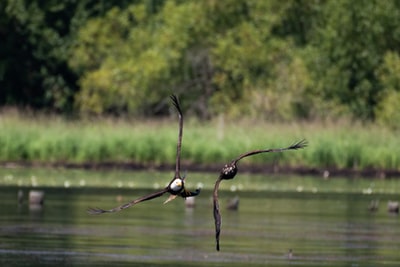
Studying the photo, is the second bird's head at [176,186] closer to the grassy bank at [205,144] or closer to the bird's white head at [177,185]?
the bird's white head at [177,185]

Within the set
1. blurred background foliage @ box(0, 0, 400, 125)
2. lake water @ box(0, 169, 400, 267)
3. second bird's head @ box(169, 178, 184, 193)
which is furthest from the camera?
blurred background foliage @ box(0, 0, 400, 125)

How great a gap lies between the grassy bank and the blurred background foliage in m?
5.98

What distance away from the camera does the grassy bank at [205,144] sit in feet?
169

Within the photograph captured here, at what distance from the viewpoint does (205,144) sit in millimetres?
52344

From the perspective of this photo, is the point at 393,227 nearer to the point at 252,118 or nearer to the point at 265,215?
the point at 265,215

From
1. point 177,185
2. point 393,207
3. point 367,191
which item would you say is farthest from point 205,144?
point 177,185

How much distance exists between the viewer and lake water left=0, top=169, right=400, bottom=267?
2486 centimetres

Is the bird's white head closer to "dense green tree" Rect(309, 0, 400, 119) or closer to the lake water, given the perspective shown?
the lake water

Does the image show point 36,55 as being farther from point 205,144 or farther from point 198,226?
point 198,226

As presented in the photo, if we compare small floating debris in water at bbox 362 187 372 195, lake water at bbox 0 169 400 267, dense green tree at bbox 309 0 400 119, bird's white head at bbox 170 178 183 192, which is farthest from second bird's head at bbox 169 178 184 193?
dense green tree at bbox 309 0 400 119

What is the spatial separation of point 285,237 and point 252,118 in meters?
31.1

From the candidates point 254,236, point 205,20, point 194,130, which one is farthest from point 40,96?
point 254,236

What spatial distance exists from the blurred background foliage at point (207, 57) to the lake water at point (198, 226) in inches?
670

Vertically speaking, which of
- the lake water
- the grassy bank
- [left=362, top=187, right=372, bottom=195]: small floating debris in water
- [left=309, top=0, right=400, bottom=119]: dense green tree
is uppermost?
[left=309, top=0, right=400, bottom=119]: dense green tree
